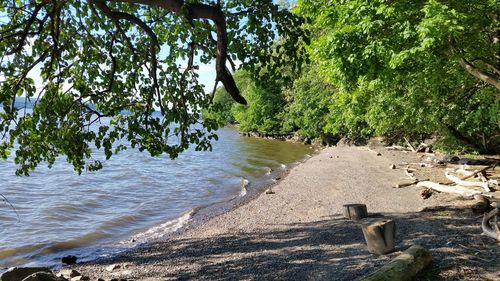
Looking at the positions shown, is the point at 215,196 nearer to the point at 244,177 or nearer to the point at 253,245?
the point at 244,177

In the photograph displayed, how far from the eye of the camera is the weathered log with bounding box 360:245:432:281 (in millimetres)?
6108

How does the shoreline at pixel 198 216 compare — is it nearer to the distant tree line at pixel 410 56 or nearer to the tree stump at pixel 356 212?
the distant tree line at pixel 410 56

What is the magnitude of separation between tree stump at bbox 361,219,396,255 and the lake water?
22.4ft

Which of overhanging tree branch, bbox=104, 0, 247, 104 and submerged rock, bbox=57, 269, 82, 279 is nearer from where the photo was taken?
overhanging tree branch, bbox=104, 0, 247, 104

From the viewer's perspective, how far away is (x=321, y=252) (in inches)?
341

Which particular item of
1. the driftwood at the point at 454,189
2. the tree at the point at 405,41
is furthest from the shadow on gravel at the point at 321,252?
the tree at the point at 405,41

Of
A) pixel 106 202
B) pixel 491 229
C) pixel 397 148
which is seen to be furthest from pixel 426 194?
pixel 397 148

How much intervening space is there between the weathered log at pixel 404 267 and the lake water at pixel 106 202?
7508 millimetres

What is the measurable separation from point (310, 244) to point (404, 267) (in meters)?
3.16

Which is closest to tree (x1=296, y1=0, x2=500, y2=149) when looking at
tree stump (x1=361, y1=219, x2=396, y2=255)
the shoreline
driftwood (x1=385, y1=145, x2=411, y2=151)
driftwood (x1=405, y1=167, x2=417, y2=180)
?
tree stump (x1=361, y1=219, x2=396, y2=255)

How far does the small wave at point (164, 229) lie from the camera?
41.1ft

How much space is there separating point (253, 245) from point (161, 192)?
34.0ft

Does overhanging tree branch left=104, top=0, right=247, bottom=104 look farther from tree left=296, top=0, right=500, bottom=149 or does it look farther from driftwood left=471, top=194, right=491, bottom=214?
driftwood left=471, top=194, right=491, bottom=214

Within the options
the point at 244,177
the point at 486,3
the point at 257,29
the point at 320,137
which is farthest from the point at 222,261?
the point at 320,137
